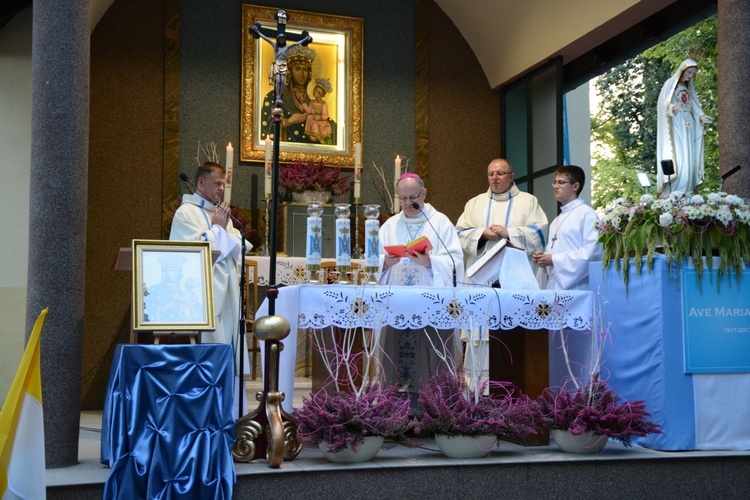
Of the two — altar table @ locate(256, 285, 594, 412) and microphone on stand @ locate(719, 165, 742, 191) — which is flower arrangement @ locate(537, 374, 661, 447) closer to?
altar table @ locate(256, 285, 594, 412)

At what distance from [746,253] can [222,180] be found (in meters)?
3.24

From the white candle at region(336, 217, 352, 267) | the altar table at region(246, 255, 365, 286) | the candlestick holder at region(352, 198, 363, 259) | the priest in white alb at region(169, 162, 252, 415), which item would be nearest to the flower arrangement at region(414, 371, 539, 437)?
the white candle at region(336, 217, 352, 267)

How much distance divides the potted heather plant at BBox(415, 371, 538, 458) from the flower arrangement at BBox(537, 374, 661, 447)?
125 mm

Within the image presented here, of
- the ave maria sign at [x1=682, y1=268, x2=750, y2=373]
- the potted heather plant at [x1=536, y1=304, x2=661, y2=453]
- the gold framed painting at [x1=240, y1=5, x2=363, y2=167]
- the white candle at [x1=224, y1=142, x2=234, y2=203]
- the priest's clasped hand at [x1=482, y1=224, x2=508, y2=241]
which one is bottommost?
the potted heather plant at [x1=536, y1=304, x2=661, y2=453]

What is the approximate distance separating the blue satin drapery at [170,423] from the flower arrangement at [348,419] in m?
0.43

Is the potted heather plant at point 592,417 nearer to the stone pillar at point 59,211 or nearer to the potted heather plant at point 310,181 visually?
the stone pillar at point 59,211

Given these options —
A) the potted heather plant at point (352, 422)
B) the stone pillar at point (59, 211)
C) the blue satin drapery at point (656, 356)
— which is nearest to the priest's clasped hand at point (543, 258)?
the blue satin drapery at point (656, 356)

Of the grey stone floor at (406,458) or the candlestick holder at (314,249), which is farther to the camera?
the candlestick holder at (314,249)

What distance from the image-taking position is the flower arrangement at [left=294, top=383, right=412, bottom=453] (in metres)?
4.54

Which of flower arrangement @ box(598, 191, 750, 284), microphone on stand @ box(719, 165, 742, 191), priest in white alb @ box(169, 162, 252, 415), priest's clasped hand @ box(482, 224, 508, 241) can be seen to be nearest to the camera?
flower arrangement @ box(598, 191, 750, 284)

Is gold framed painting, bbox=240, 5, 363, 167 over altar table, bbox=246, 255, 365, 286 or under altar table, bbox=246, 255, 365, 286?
over

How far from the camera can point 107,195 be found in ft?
26.9

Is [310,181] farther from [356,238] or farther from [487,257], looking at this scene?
[487,257]

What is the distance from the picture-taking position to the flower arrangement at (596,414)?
488 centimetres
